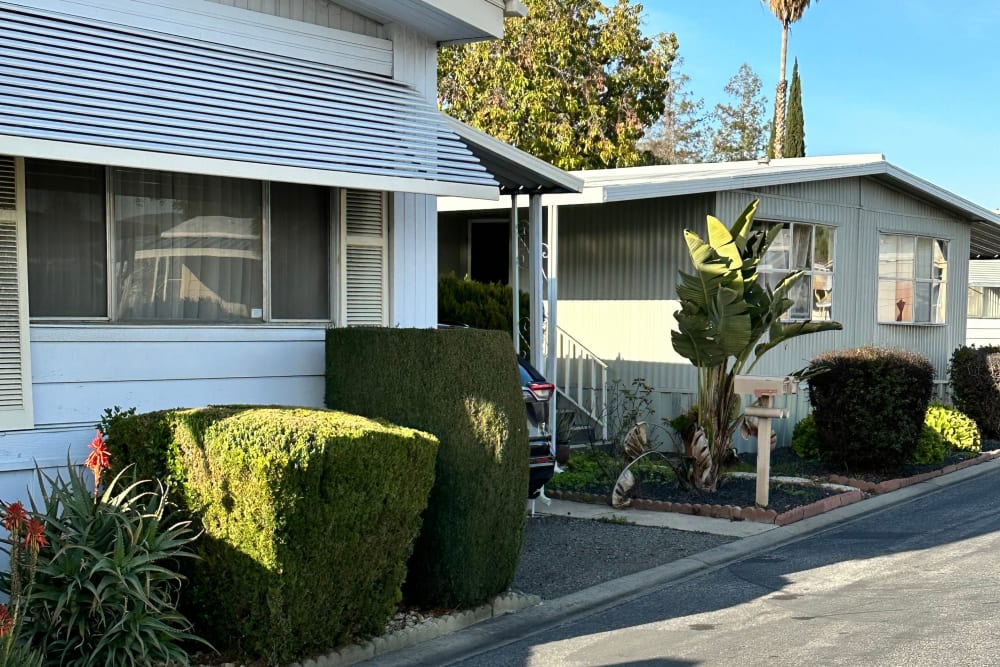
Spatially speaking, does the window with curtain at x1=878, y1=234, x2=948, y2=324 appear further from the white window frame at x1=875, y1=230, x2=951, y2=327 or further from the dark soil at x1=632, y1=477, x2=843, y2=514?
the dark soil at x1=632, y1=477, x2=843, y2=514

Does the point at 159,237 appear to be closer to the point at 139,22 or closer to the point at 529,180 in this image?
the point at 139,22

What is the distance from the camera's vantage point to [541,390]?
9.28 m

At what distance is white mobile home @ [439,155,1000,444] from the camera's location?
13508 millimetres

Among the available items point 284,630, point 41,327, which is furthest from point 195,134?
point 284,630

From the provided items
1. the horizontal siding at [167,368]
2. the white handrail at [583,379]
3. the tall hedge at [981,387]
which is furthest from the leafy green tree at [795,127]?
the horizontal siding at [167,368]

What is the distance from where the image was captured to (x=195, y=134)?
622 cm

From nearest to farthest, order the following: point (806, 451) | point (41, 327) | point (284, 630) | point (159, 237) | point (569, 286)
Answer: point (284, 630) → point (41, 327) → point (159, 237) → point (806, 451) → point (569, 286)

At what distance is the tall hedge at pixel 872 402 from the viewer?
11.5 metres

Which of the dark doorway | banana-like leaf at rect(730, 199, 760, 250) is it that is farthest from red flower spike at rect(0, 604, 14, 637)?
the dark doorway

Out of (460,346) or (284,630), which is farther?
(460,346)

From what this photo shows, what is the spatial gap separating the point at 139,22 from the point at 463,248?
32.7 ft

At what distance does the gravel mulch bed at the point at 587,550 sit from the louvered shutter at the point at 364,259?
7.16ft

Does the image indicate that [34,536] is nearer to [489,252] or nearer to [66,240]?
[66,240]

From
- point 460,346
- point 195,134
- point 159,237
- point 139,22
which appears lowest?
point 460,346
